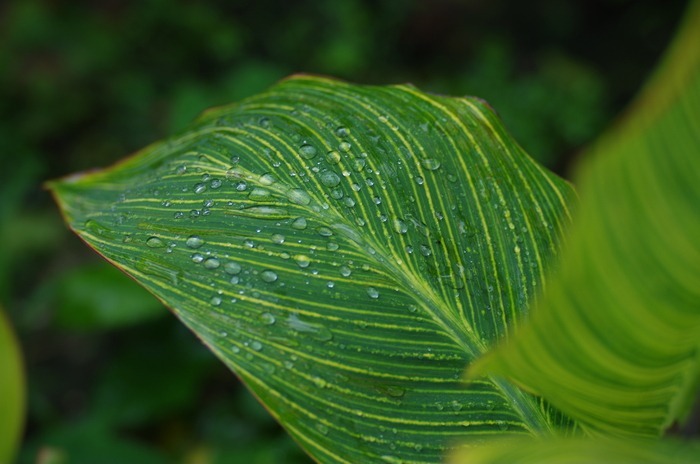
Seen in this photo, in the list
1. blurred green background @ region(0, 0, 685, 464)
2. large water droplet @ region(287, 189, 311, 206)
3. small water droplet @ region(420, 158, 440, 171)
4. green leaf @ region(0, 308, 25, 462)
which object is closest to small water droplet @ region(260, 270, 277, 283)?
large water droplet @ region(287, 189, 311, 206)

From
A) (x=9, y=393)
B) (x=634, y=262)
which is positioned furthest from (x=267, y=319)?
(x=9, y=393)

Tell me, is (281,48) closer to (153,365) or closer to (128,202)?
(153,365)

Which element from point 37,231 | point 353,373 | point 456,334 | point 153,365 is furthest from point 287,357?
point 37,231

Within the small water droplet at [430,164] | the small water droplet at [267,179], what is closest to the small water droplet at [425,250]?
the small water droplet at [430,164]

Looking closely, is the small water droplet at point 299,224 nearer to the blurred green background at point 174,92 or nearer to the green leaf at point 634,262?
the green leaf at point 634,262

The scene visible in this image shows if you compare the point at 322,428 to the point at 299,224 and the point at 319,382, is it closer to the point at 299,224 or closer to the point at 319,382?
the point at 319,382

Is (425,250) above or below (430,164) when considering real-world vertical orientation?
below

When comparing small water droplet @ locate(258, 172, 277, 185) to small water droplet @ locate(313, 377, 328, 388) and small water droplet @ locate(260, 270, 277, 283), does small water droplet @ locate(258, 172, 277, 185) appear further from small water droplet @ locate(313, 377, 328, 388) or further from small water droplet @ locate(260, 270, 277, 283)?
small water droplet @ locate(313, 377, 328, 388)

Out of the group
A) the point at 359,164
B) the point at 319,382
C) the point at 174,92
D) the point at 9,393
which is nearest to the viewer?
the point at 319,382
